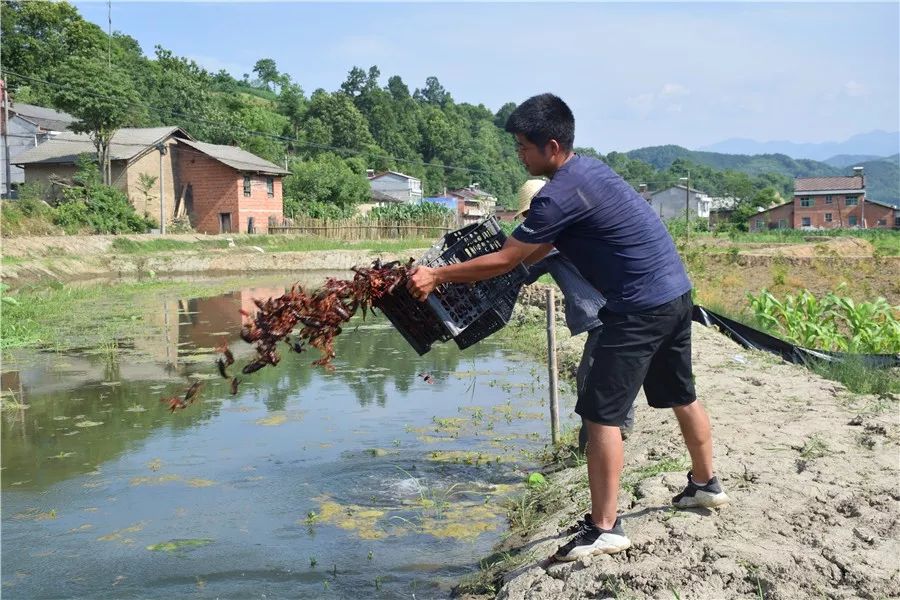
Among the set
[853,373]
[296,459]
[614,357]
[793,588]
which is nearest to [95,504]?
[296,459]

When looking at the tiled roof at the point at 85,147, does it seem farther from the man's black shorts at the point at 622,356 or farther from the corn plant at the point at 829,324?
the man's black shorts at the point at 622,356

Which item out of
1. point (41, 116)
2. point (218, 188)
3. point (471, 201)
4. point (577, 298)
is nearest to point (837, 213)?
point (471, 201)

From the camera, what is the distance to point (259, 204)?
4191cm

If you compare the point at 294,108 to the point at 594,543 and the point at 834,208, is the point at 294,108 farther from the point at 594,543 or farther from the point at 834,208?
the point at 594,543

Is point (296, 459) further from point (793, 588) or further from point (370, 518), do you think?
point (793, 588)

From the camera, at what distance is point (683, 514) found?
3660 mm

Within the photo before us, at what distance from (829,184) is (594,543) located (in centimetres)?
8004

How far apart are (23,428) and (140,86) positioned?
54.4 metres

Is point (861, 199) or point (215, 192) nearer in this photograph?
point (215, 192)

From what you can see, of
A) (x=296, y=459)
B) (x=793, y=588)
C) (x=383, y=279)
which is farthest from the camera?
(x=296, y=459)

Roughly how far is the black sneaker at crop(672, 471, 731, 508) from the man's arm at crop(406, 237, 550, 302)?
1313 mm

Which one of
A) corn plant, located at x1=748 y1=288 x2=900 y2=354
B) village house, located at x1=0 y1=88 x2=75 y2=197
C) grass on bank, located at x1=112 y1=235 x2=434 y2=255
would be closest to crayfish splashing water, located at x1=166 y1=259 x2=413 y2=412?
corn plant, located at x1=748 y1=288 x2=900 y2=354

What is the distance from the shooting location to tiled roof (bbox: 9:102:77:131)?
44.7m

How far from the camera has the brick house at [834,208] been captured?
72312 millimetres
